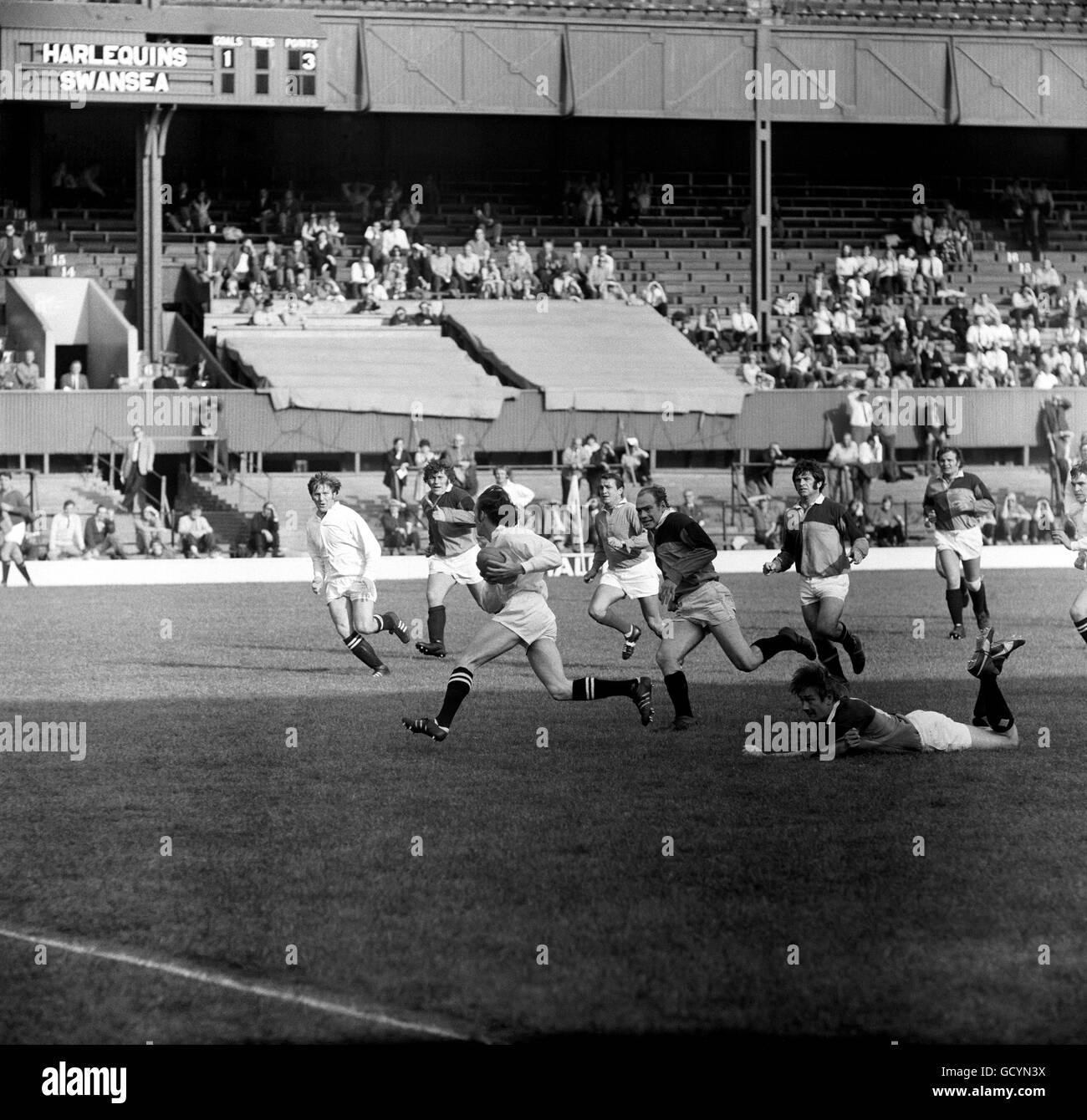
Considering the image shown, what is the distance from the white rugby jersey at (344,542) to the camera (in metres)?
15.8

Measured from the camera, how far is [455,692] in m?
11.9

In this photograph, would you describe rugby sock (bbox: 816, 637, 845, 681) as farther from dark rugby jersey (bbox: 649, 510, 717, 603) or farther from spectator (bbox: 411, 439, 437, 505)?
spectator (bbox: 411, 439, 437, 505)

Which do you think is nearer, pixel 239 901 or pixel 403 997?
pixel 403 997

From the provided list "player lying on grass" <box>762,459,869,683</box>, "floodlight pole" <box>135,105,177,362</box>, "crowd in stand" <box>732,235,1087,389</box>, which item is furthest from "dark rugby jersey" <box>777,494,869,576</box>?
"floodlight pole" <box>135,105,177,362</box>

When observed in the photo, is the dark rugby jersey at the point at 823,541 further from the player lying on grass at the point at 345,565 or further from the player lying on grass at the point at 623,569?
the player lying on grass at the point at 345,565

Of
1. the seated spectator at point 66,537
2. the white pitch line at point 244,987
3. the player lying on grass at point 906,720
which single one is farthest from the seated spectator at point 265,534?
the white pitch line at point 244,987

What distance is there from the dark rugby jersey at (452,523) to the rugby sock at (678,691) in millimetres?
4771

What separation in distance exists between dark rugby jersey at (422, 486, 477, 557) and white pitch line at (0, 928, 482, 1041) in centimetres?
978

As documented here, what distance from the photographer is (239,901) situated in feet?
26.8

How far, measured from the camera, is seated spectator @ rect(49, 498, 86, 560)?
30.7 m

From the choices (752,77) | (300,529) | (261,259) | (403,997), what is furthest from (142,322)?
(403,997)
